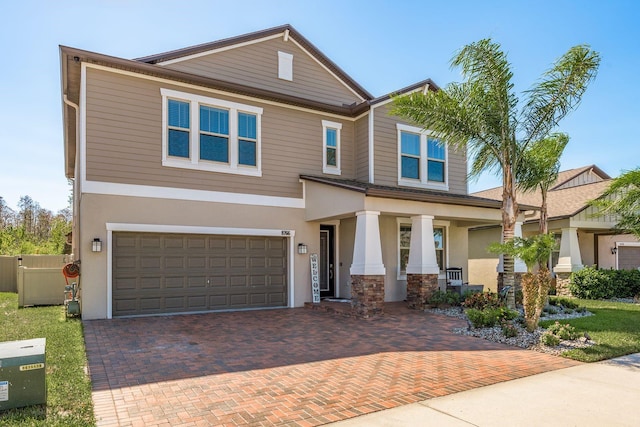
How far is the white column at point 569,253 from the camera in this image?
16859 millimetres

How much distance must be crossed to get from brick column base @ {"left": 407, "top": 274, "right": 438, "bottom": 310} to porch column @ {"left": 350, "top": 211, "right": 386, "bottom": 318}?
151 centimetres

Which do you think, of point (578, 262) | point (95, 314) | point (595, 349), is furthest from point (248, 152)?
point (578, 262)

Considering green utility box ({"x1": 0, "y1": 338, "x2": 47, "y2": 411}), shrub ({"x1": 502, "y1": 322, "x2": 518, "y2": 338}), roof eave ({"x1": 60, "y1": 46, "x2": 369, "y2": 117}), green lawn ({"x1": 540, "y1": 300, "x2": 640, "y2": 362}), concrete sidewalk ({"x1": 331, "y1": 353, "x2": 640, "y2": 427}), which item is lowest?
green lawn ({"x1": 540, "y1": 300, "x2": 640, "y2": 362})

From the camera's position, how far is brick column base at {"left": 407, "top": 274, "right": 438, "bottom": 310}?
12234mm

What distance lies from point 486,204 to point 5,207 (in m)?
43.2

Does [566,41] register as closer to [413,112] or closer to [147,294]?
[413,112]

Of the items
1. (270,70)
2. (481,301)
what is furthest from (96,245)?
(481,301)

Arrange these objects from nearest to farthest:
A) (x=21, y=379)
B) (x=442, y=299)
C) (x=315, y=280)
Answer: (x=21, y=379), (x=442, y=299), (x=315, y=280)

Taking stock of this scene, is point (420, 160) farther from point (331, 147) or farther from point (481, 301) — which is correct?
point (481, 301)

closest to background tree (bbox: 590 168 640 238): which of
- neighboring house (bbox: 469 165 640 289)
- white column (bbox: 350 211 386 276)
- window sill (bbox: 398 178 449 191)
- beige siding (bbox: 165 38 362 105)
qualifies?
neighboring house (bbox: 469 165 640 289)

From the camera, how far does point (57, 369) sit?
6160 millimetres

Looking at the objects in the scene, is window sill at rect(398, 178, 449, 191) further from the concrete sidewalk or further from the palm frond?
the concrete sidewalk

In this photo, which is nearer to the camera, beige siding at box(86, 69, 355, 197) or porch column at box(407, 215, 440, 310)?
beige siding at box(86, 69, 355, 197)

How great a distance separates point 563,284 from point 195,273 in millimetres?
13979
